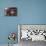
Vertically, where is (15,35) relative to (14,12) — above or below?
below

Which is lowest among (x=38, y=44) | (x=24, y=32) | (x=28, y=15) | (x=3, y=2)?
(x=38, y=44)

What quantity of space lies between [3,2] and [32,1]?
869 mm

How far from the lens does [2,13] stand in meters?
3.86

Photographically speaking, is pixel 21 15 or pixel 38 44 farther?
pixel 21 15

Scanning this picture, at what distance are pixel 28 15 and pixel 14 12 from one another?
1.41 ft

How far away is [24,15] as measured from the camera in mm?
3893

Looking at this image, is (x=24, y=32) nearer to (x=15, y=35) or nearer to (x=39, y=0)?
(x=15, y=35)

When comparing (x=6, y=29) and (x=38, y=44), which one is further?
(x=6, y=29)

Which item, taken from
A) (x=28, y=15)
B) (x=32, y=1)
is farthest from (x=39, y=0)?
(x=28, y=15)

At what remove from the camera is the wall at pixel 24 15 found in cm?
387

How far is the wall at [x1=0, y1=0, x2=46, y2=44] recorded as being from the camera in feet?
12.7

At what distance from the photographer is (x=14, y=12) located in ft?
12.6

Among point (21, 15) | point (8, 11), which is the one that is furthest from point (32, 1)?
point (8, 11)

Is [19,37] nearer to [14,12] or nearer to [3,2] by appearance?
[14,12]
